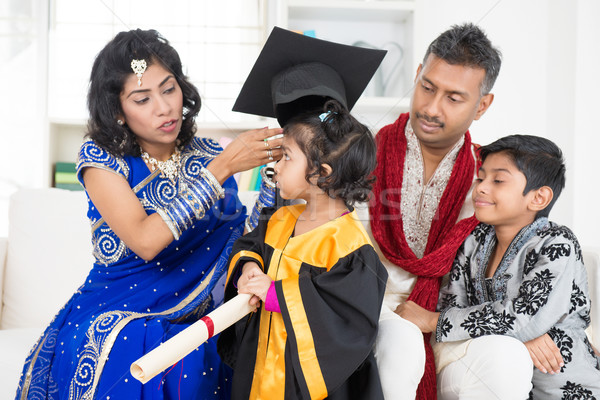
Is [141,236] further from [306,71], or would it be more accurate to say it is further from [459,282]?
[459,282]

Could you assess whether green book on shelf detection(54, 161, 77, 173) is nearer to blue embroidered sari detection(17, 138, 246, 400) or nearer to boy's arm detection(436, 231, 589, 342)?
blue embroidered sari detection(17, 138, 246, 400)

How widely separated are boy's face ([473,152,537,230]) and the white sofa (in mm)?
832

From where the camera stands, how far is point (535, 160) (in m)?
1.47

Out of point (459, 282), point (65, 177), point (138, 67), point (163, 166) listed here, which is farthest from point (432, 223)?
point (65, 177)

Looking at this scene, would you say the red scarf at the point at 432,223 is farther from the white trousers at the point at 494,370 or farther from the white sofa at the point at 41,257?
the white sofa at the point at 41,257

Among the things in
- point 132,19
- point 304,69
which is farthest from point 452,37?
point 132,19

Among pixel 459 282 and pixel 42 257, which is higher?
pixel 459 282

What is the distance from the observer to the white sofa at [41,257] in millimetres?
1952

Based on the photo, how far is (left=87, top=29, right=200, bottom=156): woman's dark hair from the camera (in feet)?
4.76

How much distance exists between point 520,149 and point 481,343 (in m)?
0.51

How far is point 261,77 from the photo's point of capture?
4.61ft

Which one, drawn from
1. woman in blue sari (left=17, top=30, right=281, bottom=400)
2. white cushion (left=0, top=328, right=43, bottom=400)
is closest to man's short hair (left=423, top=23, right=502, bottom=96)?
woman in blue sari (left=17, top=30, right=281, bottom=400)

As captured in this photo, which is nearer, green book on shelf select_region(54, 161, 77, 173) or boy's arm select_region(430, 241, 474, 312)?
boy's arm select_region(430, 241, 474, 312)

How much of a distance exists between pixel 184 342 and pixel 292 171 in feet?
1.51
